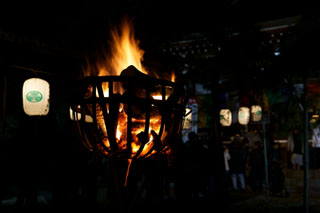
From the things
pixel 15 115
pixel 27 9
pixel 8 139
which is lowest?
pixel 8 139

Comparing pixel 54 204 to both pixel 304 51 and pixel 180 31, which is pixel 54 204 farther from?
pixel 304 51

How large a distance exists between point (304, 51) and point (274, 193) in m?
5.39

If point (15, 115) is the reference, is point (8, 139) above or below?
below

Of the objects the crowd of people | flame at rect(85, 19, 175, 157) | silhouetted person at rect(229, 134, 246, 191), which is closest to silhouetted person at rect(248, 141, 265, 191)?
the crowd of people

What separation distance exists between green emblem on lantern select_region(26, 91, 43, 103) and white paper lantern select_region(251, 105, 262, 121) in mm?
6572

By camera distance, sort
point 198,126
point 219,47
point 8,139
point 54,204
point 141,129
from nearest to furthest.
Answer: point 141,129, point 219,47, point 54,204, point 8,139, point 198,126

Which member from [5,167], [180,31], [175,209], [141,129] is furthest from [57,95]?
[141,129]

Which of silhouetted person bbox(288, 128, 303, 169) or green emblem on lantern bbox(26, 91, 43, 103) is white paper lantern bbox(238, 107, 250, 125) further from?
green emblem on lantern bbox(26, 91, 43, 103)

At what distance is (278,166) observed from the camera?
9.35 metres

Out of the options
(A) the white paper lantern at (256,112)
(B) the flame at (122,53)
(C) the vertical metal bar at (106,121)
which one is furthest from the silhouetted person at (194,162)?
(C) the vertical metal bar at (106,121)

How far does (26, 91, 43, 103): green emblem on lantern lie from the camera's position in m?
6.19

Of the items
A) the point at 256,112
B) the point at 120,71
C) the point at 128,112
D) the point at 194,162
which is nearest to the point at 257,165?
the point at 256,112

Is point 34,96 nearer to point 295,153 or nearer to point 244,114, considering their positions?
point 244,114

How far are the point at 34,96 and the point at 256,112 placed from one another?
6.75 metres
